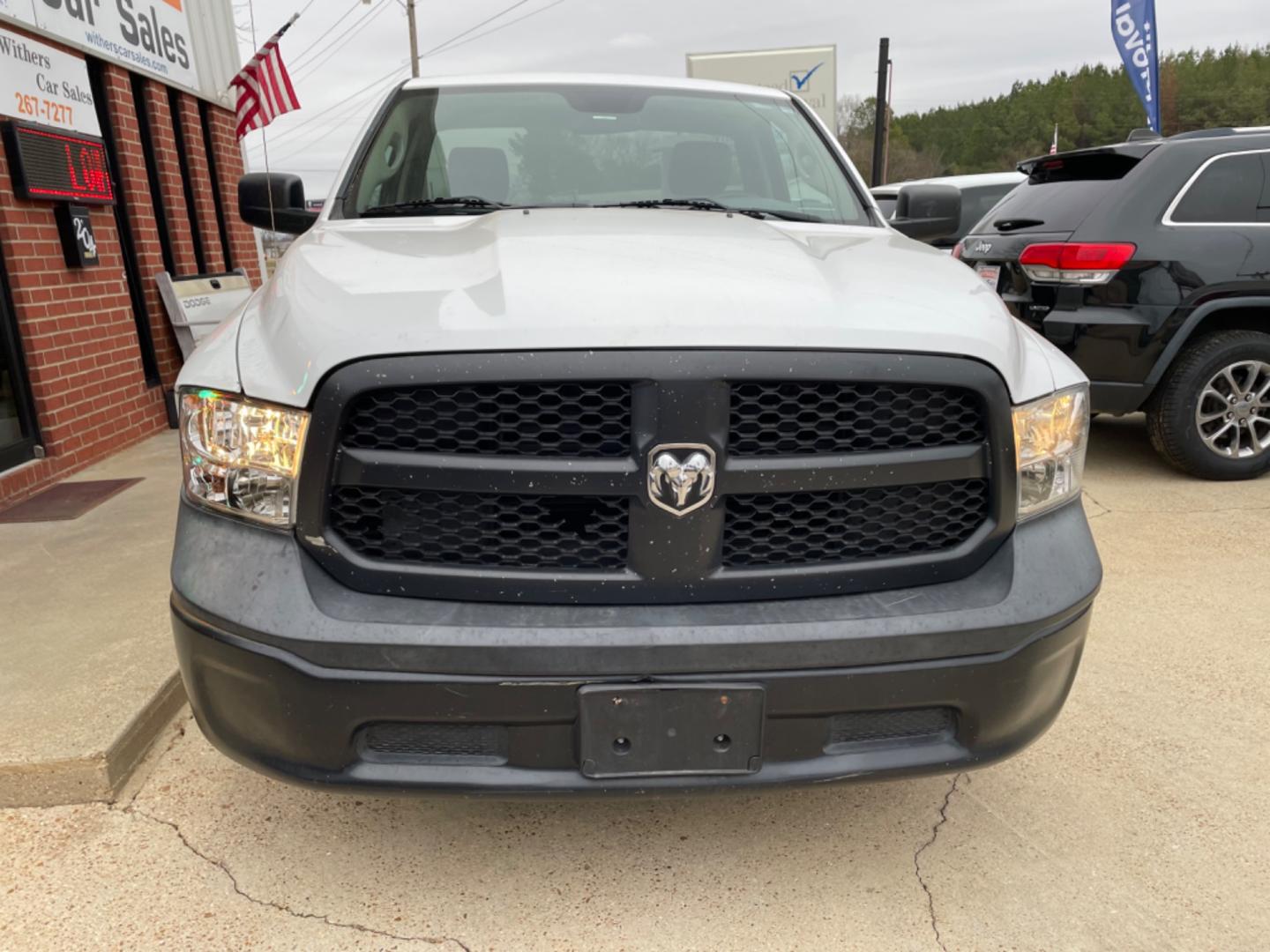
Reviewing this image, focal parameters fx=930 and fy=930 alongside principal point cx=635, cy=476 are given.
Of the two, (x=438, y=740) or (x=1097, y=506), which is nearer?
(x=438, y=740)

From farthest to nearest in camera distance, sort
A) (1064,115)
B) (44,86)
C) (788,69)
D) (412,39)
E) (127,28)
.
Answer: (1064,115), (412,39), (788,69), (127,28), (44,86)

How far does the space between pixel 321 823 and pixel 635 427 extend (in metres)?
1.40

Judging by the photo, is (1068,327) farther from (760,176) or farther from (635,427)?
(635,427)

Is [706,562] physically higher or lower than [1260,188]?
lower

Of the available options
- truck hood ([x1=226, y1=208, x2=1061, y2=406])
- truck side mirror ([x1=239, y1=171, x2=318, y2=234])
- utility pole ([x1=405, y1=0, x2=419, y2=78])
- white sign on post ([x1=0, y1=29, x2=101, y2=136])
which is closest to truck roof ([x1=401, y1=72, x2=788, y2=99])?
truck side mirror ([x1=239, y1=171, x2=318, y2=234])

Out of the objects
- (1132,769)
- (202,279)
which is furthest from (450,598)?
(202,279)

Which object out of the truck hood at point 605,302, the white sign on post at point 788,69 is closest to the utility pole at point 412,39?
the white sign on post at point 788,69

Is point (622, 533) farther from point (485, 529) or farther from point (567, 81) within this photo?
point (567, 81)

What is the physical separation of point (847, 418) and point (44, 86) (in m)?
5.68

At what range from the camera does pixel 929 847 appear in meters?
2.24

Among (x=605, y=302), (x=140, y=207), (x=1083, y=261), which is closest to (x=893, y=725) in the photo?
(x=605, y=302)

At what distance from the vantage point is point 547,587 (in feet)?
5.64

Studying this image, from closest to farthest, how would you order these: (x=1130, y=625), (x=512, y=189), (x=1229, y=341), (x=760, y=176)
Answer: (x=512, y=189)
(x=760, y=176)
(x=1130, y=625)
(x=1229, y=341)

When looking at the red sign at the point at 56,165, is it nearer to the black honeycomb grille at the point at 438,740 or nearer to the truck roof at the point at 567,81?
the truck roof at the point at 567,81
